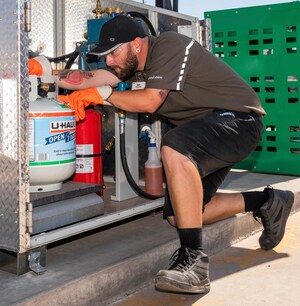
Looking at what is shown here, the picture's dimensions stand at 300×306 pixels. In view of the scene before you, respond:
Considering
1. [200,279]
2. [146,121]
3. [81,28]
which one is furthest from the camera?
[81,28]

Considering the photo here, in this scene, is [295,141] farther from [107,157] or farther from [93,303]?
[93,303]

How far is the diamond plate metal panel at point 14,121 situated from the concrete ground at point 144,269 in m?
0.28

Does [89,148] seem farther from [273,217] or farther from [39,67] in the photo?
[273,217]

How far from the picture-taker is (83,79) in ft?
11.5

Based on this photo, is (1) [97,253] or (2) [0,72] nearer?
(2) [0,72]

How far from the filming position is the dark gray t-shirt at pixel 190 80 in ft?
10.00

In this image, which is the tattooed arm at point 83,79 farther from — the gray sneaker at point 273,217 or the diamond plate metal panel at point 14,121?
the gray sneaker at point 273,217

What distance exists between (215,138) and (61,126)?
0.80m

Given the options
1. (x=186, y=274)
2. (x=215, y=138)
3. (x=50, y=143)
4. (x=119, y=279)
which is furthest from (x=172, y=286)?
(x=50, y=143)

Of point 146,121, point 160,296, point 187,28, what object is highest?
point 187,28

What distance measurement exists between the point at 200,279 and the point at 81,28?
2.37m

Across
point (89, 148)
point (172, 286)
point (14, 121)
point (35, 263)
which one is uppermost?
point (14, 121)

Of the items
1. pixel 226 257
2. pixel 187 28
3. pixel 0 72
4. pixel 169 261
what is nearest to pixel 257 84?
pixel 187 28

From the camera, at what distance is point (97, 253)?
10.1 ft
